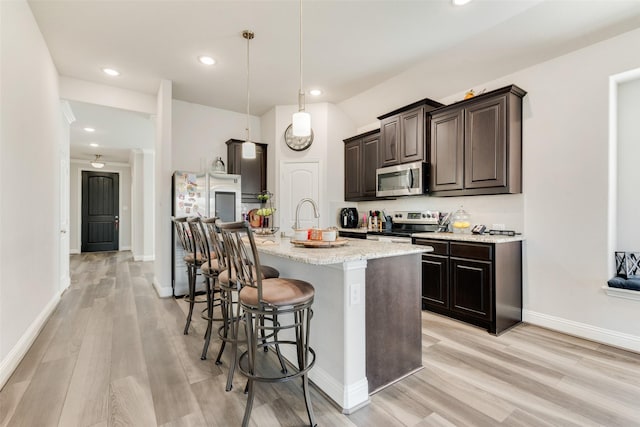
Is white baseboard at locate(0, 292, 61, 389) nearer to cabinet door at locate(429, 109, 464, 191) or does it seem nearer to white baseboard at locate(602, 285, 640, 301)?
cabinet door at locate(429, 109, 464, 191)

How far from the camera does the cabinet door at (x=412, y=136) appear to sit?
12.2 ft

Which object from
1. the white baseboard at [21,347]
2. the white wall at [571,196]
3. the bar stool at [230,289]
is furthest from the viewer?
the white wall at [571,196]

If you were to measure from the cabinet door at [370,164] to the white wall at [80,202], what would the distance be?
25.9 feet

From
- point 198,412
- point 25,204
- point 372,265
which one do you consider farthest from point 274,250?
point 25,204

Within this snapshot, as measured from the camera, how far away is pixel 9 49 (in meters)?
2.17

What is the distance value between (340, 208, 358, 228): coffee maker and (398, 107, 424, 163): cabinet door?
1363 mm

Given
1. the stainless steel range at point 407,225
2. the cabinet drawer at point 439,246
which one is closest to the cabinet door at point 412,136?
the stainless steel range at point 407,225

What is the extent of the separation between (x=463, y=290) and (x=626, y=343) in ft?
4.12

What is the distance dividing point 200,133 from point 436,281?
4.15 meters

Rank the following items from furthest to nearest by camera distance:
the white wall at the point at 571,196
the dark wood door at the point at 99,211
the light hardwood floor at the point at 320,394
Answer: the dark wood door at the point at 99,211
the white wall at the point at 571,196
the light hardwood floor at the point at 320,394

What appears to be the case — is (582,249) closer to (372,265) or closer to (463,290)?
(463,290)

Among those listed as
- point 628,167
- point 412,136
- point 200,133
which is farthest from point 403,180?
point 200,133

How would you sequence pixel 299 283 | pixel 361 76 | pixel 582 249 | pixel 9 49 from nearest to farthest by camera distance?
pixel 299 283, pixel 9 49, pixel 582 249, pixel 361 76

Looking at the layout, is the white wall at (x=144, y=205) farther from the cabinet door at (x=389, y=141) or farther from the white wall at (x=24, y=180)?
the cabinet door at (x=389, y=141)
